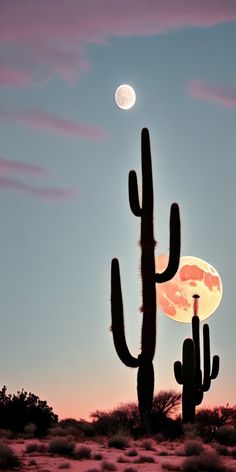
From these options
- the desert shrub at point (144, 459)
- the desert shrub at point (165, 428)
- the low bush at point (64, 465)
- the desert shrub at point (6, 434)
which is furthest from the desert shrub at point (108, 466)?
the desert shrub at point (6, 434)

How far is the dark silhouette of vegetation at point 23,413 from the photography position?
32938mm

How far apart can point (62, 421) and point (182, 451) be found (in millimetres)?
16821

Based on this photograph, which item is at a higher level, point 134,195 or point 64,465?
point 134,195

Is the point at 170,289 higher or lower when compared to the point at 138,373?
higher

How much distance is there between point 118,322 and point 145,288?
184cm

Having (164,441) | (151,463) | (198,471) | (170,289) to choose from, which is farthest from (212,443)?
(170,289)

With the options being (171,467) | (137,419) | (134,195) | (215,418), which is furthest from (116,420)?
(171,467)

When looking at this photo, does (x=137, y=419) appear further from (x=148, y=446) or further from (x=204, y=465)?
(x=204, y=465)

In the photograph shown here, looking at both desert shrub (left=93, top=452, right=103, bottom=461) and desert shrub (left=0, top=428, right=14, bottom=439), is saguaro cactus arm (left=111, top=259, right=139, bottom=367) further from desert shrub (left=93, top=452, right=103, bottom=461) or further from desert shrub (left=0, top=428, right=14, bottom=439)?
desert shrub (left=93, top=452, right=103, bottom=461)

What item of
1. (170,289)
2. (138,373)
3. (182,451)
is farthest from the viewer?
(170,289)

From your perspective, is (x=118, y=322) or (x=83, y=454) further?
(x=118, y=322)

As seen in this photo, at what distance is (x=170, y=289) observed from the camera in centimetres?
3784

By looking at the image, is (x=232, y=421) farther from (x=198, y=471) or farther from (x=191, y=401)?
(x=198, y=471)

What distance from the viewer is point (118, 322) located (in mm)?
29484
